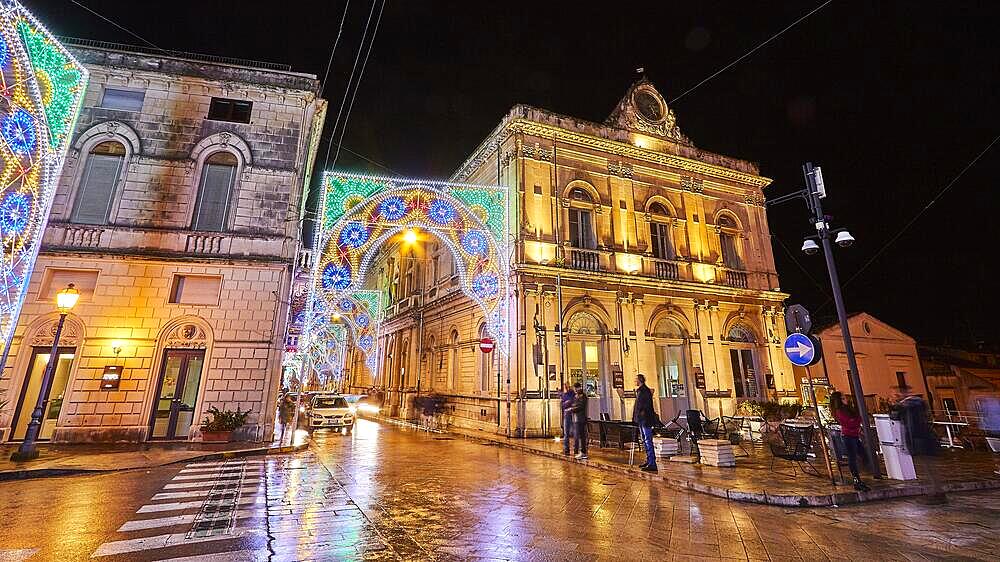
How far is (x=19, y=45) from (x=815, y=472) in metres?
19.1

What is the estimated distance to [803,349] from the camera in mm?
7547

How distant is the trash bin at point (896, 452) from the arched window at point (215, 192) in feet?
58.6

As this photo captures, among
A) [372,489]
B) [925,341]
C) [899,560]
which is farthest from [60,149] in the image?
[925,341]

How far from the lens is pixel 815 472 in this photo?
8.67 m

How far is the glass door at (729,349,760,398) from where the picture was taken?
18750 mm

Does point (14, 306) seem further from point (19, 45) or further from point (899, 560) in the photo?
point (899, 560)

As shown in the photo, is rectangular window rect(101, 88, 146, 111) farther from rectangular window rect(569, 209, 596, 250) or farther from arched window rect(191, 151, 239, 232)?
rectangular window rect(569, 209, 596, 250)

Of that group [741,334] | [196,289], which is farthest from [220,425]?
[741,334]

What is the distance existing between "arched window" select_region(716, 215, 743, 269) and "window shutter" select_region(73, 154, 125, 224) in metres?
23.6

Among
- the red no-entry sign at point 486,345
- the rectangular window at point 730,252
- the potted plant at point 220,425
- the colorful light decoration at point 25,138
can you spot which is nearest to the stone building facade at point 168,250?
the potted plant at point 220,425

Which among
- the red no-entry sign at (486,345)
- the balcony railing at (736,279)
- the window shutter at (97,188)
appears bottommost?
the red no-entry sign at (486,345)

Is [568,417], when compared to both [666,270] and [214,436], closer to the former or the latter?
[666,270]

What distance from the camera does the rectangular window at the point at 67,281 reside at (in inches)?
492

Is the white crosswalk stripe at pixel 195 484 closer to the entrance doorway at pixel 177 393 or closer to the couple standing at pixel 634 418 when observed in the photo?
the entrance doorway at pixel 177 393
